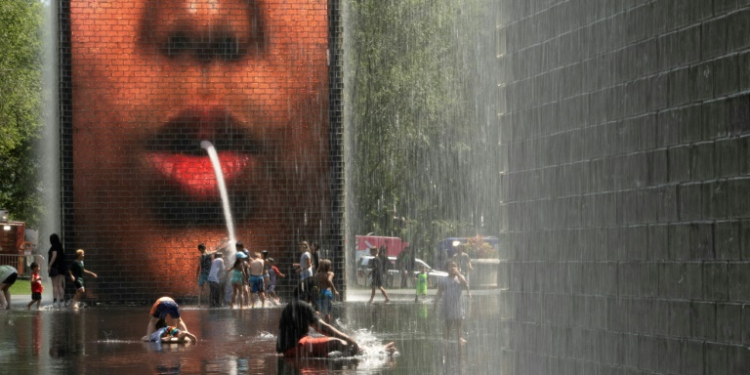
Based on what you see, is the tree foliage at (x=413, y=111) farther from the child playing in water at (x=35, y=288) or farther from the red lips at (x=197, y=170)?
the child playing in water at (x=35, y=288)

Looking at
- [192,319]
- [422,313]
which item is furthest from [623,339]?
[422,313]

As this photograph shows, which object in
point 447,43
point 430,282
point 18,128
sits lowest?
point 430,282

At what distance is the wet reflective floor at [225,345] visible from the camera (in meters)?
15.6

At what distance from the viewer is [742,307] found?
7.51 m

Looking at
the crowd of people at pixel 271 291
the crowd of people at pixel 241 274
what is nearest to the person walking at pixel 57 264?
the crowd of people at pixel 271 291

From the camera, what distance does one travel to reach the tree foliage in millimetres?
59250

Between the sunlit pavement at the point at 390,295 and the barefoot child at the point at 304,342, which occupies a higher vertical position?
the barefoot child at the point at 304,342

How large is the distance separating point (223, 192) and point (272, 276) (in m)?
2.72

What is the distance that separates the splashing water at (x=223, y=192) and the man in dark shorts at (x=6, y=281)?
576 centimetres

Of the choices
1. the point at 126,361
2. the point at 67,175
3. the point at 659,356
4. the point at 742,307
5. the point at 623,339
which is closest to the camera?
the point at 742,307

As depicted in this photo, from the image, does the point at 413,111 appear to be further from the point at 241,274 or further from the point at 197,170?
the point at 241,274

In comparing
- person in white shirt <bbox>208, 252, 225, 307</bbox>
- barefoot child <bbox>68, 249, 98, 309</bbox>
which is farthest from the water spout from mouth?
barefoot child <bbox>68, 249, 98, 309</bbox>

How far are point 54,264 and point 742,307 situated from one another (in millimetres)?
28399

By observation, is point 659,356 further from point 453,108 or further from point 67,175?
point 453,108
